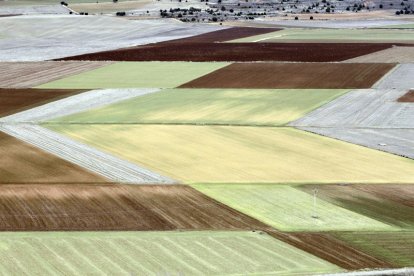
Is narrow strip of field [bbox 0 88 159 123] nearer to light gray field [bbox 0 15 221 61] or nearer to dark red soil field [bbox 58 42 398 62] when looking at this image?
dark red soil field [bbox 58 42 398 62]

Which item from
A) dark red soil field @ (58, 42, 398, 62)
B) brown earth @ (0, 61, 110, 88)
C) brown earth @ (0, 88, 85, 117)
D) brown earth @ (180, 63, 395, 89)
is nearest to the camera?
brown earth @ (0, 88, 85, 117)

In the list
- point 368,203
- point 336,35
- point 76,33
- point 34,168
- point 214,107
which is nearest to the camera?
point 368,203

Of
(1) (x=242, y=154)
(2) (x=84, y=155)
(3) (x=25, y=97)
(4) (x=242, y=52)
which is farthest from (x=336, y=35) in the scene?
(2) (x=84, y=155)

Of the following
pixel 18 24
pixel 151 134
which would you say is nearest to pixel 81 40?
pixel 18 24

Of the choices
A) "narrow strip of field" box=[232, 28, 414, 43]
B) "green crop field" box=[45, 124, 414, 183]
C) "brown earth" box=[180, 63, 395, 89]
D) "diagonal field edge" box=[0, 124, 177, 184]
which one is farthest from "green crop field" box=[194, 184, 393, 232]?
"narrow strip of field" box=[232, 28, 414, 43]

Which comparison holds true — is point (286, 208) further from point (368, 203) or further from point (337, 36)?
point (337, 36)

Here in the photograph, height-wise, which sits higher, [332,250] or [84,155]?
[332,250]
